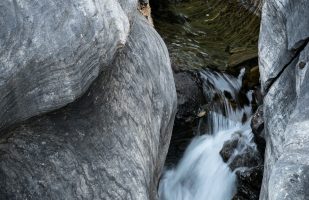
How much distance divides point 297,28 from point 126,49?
6.37ft

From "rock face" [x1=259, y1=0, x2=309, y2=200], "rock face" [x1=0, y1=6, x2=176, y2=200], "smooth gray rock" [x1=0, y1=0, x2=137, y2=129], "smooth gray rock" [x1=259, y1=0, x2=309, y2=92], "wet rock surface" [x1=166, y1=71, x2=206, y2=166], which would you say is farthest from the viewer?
"wet rock surface" [x1=166, y1=71, x2=206, y2=166]

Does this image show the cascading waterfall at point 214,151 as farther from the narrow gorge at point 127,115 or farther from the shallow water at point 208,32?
the shallow water at point 208,32

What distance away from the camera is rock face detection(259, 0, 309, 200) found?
460 centimetres

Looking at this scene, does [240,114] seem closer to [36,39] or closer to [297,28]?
[297,28]

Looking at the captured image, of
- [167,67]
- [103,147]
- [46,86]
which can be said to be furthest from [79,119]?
[167,67]

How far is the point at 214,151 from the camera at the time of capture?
8422 millimetres

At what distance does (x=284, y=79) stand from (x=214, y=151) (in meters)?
2.68

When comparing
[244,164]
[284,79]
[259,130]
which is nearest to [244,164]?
[244,164]

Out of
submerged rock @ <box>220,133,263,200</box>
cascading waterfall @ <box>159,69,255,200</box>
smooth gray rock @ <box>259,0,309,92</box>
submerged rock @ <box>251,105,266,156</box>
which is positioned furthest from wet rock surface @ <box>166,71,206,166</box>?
smooth gray rock @ <box>259,0,309,92</box>

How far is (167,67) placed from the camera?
694cm

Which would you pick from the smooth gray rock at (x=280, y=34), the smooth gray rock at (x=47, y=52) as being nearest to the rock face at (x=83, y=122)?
the smooth gray rock at (x=47, y=52)

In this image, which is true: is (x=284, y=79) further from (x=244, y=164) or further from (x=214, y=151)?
(x=214, y=151)

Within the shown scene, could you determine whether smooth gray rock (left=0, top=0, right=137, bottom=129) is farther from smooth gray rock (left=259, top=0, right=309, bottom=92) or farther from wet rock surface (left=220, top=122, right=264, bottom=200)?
wet rock surface (left=220, top=122, right=264, bottom=200)

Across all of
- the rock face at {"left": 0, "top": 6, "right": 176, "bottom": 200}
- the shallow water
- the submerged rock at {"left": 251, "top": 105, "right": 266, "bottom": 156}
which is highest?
the rock face at {"left": 0, "top": 6, "right": 176, "bottom": 200}
